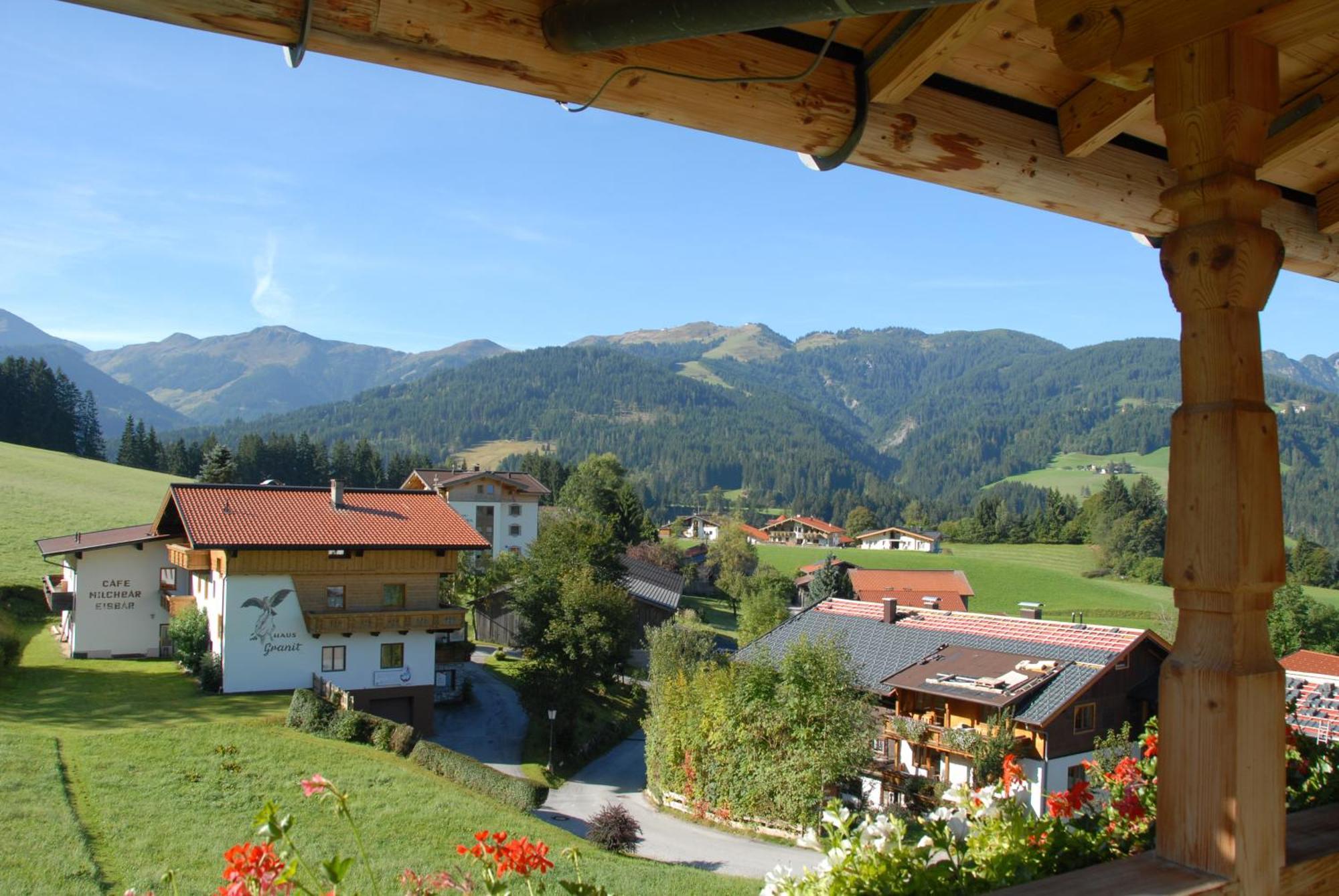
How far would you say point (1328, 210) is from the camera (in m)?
3.55

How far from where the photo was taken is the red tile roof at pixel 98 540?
78.1 ft

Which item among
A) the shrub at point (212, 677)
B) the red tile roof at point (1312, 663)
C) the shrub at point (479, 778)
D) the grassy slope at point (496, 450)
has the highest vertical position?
the grassy slope at point (496, 450)

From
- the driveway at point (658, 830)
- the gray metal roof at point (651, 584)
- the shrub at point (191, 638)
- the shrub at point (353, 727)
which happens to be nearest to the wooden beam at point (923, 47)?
the driveway at point (658, 830)

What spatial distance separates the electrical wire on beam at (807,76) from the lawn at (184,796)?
9.79 metres

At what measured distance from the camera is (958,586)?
54.4m

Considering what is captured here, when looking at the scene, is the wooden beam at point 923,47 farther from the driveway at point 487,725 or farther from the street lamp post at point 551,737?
the street lamp post at point 551,737

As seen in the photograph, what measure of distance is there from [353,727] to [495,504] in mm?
32318

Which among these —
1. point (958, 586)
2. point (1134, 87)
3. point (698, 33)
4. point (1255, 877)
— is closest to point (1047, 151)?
point (1134, 87)

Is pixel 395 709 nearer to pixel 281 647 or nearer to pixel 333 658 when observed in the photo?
pixel 333 658

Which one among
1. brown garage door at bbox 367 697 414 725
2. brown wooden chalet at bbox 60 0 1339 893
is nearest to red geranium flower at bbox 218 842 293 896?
brown wooden chalet at bbox 60 0 1339 893

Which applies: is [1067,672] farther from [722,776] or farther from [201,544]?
[201,544]

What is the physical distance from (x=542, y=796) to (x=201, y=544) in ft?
32.1

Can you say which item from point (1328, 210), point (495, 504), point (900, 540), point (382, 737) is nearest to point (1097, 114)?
point (1328, 210)

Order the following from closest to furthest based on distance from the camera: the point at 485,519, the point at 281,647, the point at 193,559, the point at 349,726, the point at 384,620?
the point at 349,726 → the point at 281,647 → the point at 193,559 → the point at 384,620 → the point at 485,519
